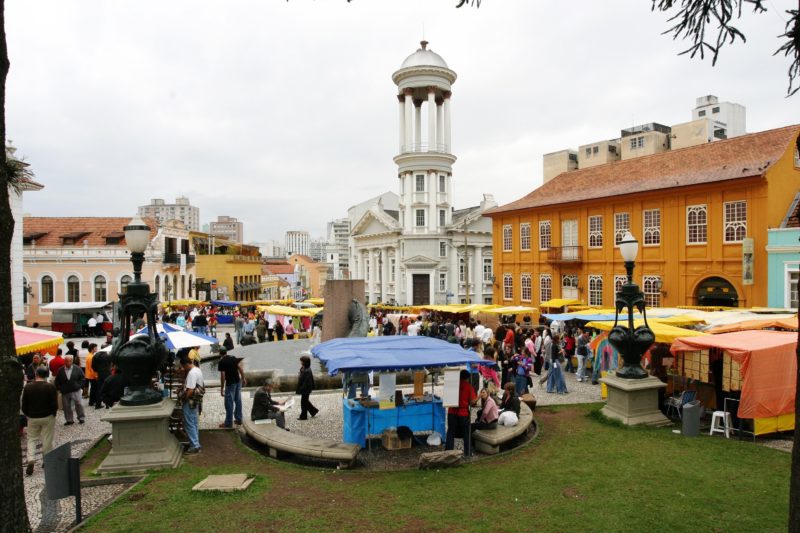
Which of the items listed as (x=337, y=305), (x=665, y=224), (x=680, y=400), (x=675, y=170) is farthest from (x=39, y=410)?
(x=675, y=170)

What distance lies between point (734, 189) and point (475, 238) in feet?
111

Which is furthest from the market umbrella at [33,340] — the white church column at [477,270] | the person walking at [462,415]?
the white church column at [477,270]

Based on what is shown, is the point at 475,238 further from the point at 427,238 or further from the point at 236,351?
the point at 236,351

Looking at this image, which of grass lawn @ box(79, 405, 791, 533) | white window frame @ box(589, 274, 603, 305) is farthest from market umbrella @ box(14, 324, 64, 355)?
white window frame @ box(589, 274, 603, 305)

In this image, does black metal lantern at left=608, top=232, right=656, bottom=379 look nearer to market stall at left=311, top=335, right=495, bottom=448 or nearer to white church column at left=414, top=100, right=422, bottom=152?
market stall at left=311, top=335, right=495, bottom=448

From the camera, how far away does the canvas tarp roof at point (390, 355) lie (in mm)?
9539

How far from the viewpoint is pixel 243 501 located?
7465 millimetres

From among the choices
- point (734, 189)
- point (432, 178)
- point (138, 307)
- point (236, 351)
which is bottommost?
point (236, 351)

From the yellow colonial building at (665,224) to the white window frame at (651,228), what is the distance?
6 cm

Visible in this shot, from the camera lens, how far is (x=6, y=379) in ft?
16.3

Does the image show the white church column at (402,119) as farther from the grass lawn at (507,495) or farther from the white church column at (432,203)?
the grass lawn at (507,495)

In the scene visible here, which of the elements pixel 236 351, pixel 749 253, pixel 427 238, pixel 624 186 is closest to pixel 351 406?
pixel 236 351

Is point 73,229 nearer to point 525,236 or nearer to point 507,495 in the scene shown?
point 525,236

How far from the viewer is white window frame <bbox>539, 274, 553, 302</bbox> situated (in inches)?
1585
